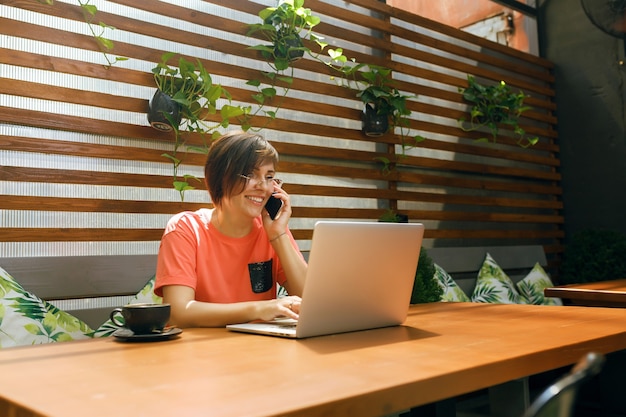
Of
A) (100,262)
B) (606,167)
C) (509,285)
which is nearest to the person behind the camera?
(100,262)

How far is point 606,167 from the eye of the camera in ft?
15.8

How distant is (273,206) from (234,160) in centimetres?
22

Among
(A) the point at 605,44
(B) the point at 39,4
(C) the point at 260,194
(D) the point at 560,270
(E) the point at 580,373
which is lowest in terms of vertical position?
(D) the point at 560,270

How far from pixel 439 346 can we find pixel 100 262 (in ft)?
5.05

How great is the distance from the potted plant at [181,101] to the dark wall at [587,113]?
3.24 meters

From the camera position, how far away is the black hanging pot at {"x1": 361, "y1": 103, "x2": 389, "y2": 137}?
11.9ft

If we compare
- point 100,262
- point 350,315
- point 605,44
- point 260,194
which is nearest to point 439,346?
point 350,315

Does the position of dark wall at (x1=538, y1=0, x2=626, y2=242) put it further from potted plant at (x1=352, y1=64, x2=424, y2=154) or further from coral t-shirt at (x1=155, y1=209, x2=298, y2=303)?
coral t-shirt at (x1=155, y1=209, x2=298, y2=303)

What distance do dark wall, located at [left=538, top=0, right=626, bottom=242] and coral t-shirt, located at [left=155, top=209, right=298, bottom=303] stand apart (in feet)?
11.7

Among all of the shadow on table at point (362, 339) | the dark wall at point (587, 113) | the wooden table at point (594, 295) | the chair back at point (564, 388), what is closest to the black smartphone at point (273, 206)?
the shadow on table at point (362, 339)

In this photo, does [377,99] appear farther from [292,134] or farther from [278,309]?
[278,309]

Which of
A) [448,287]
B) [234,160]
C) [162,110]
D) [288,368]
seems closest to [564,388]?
[288,368]

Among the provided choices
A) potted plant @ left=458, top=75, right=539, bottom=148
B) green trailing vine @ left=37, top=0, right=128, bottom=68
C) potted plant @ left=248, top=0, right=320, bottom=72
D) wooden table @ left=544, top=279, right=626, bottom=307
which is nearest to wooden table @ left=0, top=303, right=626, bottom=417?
wooden table @ left=544, top=279, right=626, bottom=307

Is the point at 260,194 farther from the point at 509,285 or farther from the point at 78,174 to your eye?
the point at 509,285
